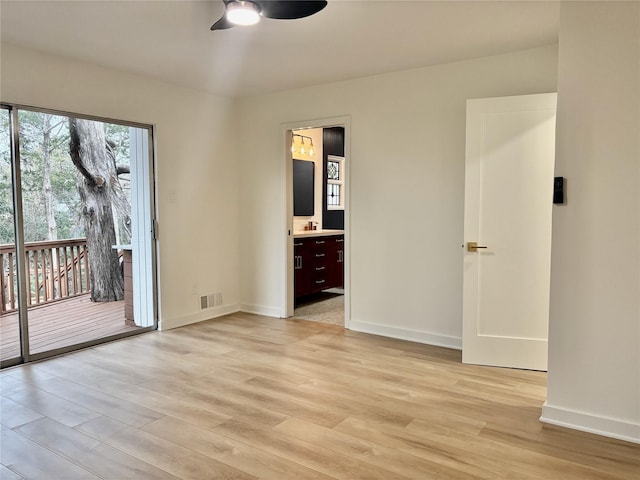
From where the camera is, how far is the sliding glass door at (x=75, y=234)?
4027 mm

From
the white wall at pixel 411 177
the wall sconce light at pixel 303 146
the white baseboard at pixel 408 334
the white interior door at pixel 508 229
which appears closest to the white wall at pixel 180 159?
the white wall at pixel 411 177

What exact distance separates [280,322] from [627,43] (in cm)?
381

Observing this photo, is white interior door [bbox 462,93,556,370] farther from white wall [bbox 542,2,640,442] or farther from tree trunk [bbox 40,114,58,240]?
tree trunk [bbox 40,114,58,240]

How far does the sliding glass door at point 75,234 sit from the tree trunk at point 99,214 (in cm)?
1

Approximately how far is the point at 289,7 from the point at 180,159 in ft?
8.89

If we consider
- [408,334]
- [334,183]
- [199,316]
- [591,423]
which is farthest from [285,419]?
[334,183]

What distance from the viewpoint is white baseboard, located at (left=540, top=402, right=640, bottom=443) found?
2.37 m

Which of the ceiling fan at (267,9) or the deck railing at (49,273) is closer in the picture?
the ceiling fan at (267,9)

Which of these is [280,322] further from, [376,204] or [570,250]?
[570,250]

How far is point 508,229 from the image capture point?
339 centimetres

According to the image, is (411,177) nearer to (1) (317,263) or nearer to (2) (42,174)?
(1) (317,263)

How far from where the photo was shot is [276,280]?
5.12 meters

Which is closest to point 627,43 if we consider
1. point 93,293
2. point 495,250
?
point 495,250

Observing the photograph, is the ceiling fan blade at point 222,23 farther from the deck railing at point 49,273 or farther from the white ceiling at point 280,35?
the deck railing at point 49,273
